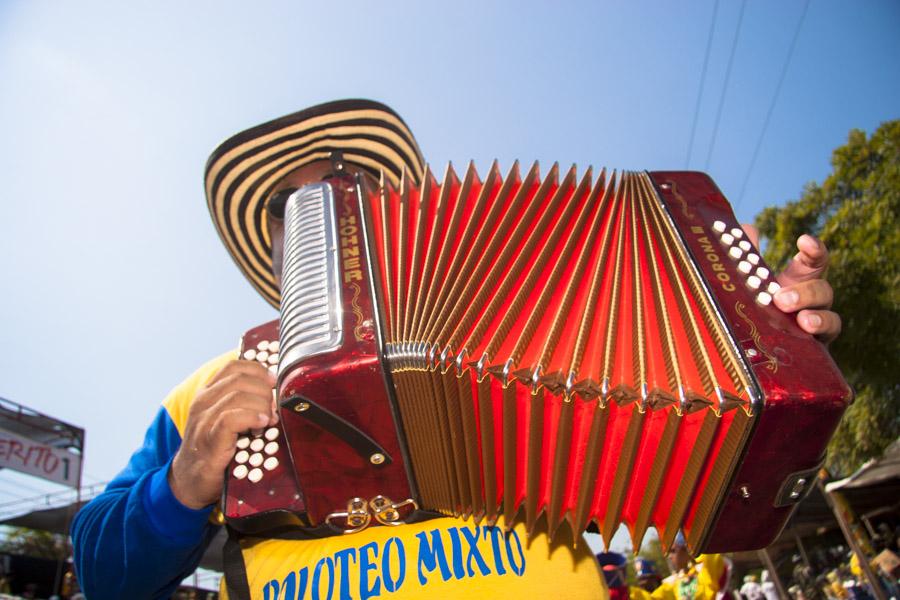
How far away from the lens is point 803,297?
1.35 m

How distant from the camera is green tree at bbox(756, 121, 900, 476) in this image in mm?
8406

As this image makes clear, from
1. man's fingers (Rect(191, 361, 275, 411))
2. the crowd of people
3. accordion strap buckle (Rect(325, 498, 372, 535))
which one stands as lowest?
the crowd of people

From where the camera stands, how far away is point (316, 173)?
2.52 m

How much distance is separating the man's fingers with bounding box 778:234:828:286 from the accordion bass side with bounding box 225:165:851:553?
0.43 ft

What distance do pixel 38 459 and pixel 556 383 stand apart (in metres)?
16.4

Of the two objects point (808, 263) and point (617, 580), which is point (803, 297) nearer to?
point (808, 263)

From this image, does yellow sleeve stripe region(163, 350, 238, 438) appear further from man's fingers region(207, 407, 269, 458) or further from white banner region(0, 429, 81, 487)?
white banner region(0, 429, 81, 487)

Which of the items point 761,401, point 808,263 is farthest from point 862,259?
point 761,401

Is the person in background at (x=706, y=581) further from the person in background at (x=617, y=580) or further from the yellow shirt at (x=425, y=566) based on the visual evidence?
the yellow shirt at (x=425, y=566)

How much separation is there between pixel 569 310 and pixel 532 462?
35 cm

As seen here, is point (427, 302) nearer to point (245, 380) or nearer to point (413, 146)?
point (245, 380)

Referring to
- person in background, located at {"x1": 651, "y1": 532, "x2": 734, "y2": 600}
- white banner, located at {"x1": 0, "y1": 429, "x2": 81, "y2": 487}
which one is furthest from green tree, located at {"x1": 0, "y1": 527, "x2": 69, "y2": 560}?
person in background, located at {"x1": 651, "y1": 532, "x2": 734, "y2": 600}

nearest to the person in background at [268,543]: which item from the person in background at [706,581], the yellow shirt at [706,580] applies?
the person in background at [706,581]

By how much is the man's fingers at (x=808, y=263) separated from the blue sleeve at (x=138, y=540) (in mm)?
1559
